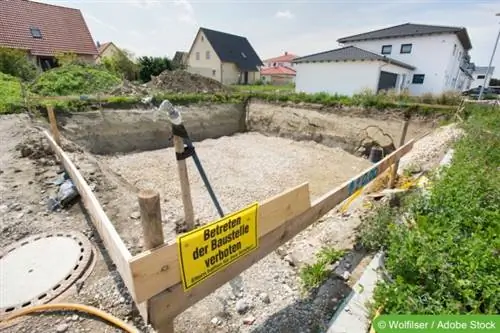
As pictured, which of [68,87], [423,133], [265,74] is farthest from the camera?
[265,74]

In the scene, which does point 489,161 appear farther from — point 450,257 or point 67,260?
point 67,260

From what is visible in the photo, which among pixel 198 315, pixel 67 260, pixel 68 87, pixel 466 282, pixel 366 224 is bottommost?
pixel 198 315

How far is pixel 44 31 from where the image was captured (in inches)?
664

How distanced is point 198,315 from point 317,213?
1.47 m

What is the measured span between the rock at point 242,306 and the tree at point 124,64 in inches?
903

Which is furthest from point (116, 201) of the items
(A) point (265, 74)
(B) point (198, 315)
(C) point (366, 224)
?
(A) point (265, 74)

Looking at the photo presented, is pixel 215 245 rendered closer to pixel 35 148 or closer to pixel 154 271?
pixel 154 271

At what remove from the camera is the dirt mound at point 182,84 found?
658 inches

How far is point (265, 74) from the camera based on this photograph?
37688mm

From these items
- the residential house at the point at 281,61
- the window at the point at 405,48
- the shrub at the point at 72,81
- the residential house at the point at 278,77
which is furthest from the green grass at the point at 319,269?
the residential house at the point at 281,61

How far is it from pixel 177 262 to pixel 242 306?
4.38 feet

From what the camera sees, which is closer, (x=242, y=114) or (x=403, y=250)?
(x=403, y=250)

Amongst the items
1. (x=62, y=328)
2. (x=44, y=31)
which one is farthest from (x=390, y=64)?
(x=44, y=31)

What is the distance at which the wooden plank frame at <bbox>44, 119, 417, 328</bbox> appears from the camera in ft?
4.36
